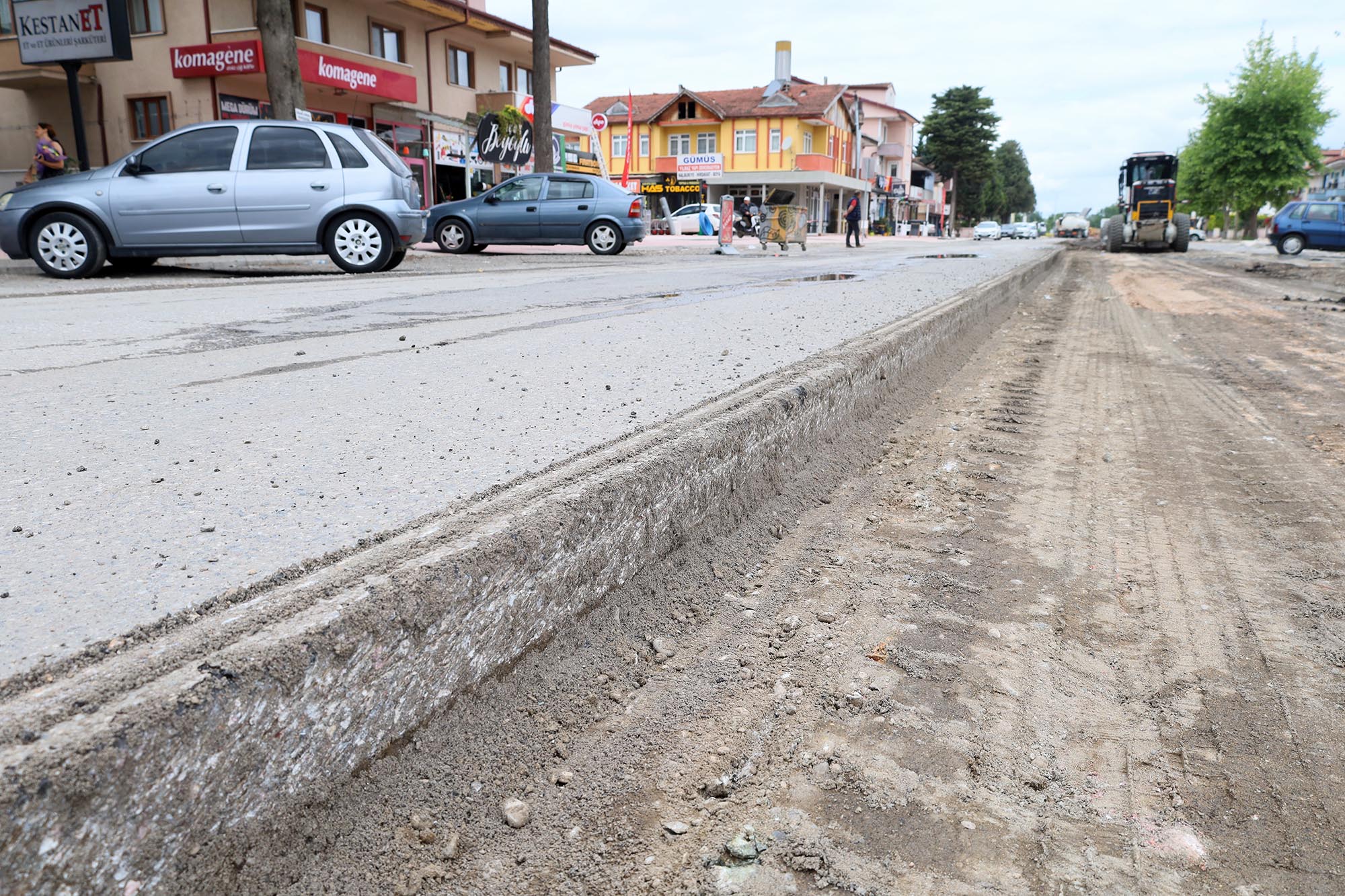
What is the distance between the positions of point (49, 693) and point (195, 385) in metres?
2.65

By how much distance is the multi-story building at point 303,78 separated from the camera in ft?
71.8

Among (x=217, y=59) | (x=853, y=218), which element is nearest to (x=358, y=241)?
(x=217, y=59)

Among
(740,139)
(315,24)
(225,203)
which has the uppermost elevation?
(740,139)

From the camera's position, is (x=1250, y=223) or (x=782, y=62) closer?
(x=1250, y=223)

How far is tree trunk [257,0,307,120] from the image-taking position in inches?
553

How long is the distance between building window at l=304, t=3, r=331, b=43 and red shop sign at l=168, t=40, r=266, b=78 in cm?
280

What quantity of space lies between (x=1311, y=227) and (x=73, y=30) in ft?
105

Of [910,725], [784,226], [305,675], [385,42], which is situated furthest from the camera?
[385,42]

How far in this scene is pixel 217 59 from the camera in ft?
68.1

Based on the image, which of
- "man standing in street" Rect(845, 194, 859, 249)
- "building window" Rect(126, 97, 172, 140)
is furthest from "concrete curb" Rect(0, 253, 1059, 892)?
"man standing in street" Rect(845, 194, 859, 249)

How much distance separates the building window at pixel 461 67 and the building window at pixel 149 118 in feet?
29.8

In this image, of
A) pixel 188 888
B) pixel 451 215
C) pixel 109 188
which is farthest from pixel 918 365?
pixel 451 215

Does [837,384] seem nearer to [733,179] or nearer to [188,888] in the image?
[188,888]

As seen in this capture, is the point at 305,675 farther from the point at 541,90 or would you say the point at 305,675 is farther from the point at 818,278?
the point at 541,90
